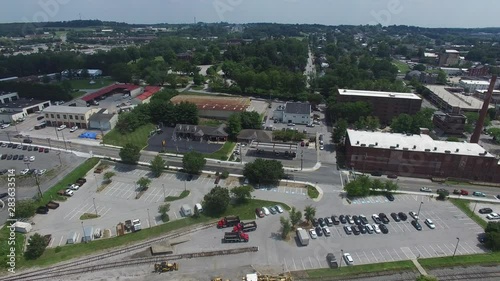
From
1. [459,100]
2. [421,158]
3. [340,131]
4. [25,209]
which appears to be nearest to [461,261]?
[421,158]

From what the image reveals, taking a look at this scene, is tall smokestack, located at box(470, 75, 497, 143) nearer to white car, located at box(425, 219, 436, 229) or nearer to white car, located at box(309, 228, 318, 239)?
white car, located at box(425, 219, 436, 229)

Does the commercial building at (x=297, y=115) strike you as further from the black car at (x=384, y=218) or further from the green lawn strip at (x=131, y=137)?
the black car at (x=384, y=218)

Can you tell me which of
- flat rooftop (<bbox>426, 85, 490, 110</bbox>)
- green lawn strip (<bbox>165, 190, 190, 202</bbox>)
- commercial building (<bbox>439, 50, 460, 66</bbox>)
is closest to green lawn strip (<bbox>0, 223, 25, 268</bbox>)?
green lawn strip (<bbox>165, 190, 190, 202</bbox>)

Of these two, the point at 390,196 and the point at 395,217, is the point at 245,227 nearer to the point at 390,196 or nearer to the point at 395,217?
the point at 395,217

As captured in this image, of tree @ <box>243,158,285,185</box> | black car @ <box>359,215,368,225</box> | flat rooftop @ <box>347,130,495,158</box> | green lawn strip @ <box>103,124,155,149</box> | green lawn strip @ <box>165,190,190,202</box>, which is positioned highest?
flat rooftop @ <box>347,130,495,158</box>

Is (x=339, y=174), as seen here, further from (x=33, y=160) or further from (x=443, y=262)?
(x=33, y=160)

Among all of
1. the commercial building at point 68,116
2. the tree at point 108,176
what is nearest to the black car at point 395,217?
the tree at point 108,176
